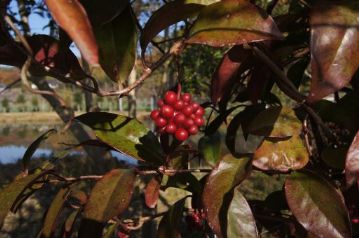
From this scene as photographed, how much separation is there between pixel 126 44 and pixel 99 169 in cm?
394

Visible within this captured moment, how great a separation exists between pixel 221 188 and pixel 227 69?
0.59ft

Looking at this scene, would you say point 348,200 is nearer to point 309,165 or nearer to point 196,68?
point 309,165

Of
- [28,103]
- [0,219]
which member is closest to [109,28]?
[0,219]

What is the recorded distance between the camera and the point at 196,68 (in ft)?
19.4

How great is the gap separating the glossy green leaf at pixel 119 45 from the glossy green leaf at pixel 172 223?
0.33 meters

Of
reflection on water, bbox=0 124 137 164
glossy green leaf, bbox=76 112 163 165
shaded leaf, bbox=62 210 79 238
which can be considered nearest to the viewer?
glossy green leaf, bbox=76 112 163 165

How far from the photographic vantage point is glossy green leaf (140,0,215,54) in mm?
590

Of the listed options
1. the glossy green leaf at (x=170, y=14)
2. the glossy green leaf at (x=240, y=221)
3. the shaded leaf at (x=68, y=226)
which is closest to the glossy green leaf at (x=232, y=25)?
the glossy green leaf at (x=170, y=14)

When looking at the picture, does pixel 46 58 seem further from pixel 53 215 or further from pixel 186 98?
pixel 53 215

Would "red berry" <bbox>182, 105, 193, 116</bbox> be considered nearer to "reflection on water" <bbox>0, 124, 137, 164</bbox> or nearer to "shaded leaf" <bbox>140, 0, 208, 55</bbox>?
"shaded leaf" <bbox>140, 0, 208, 55</bbox>

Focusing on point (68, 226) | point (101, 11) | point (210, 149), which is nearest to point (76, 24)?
point (101, 11)

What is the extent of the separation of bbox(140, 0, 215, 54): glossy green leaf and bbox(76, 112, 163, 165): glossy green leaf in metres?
0.19

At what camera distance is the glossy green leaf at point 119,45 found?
22.5 inches

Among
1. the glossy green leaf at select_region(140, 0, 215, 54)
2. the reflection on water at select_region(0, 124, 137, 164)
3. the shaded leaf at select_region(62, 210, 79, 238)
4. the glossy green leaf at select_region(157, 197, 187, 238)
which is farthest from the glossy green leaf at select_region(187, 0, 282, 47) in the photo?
the reflection on water at select_region(0, 124, 137, 164)
